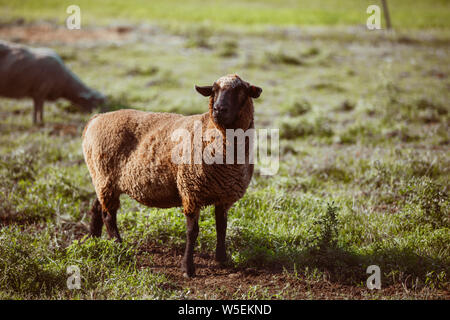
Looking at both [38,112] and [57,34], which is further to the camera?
[57,34]

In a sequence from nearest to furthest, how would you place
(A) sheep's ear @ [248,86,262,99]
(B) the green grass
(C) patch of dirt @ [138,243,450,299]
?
(A) sheep's ear @ [248,86,262,99] < (C) patch of dirt @ [138,243,450,299] < (B) the green grass

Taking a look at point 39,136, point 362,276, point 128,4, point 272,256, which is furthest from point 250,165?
point 128,4

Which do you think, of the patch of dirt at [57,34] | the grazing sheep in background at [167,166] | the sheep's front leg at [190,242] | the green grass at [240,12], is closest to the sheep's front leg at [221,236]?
the grazing sheep in background at [167,166]

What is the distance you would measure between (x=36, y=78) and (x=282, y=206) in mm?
8000

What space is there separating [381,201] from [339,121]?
469cm

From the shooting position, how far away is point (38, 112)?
10281 millimetres

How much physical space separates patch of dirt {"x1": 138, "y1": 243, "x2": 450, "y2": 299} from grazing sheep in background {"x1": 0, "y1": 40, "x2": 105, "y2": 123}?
7.42m

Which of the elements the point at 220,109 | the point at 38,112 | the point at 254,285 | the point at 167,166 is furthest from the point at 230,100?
the point at 38,112

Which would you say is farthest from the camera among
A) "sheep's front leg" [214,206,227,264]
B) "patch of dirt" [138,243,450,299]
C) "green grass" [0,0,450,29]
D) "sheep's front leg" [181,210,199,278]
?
"green grass" [0,0,450,29]

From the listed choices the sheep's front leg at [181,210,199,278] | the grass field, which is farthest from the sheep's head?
the grass field

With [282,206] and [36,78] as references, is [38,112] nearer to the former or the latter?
[36,78]

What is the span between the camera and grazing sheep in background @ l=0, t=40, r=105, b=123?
1012 centimetres

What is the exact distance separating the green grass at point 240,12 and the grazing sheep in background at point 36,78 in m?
20.6

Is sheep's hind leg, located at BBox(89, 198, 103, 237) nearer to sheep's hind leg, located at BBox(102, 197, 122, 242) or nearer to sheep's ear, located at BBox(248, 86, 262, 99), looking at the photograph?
sheep's hind leg, located at BBox(102, 197, 122, 242)
